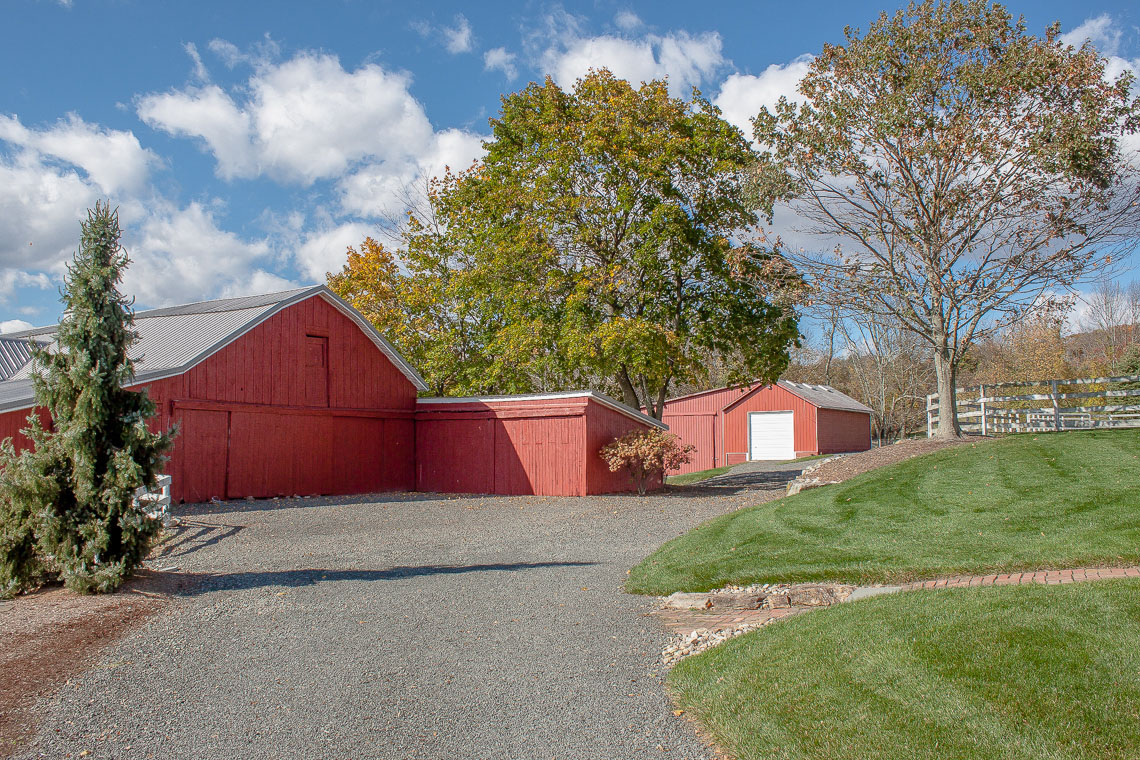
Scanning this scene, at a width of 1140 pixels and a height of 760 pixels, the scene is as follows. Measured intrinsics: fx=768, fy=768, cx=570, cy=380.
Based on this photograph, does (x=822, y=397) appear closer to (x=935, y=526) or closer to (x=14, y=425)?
(x=935, y=526)

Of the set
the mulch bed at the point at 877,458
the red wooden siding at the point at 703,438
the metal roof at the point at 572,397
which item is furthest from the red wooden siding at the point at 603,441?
the red wooden siding at the point at 703,438

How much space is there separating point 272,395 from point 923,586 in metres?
15.3

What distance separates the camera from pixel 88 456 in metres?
7.84

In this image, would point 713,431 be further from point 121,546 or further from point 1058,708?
point 1058,708

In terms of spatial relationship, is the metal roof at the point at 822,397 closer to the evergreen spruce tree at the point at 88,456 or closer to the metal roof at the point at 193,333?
the metal roof at the point at 193,333

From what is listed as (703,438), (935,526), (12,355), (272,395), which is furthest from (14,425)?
(703,438)

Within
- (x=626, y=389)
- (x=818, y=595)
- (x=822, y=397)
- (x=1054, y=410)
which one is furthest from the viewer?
(x=822, y=397)

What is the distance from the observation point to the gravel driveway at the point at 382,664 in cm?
435

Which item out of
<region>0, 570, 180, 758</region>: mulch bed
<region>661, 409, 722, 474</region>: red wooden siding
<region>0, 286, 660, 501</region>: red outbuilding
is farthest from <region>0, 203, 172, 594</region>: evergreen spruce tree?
<region>661, 409, 722, 474</region>: red wooden siding

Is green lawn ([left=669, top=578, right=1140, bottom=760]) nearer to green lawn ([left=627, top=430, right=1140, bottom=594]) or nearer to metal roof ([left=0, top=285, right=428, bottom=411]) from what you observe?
green lawn ([left=627, top=430, right=1140, bottom=594])

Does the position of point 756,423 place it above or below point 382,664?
above

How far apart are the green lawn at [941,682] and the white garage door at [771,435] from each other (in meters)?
27.4

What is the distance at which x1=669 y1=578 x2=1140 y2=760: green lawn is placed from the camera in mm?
3689

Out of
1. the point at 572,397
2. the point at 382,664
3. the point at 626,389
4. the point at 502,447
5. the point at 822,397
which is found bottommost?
the point at 382,664
